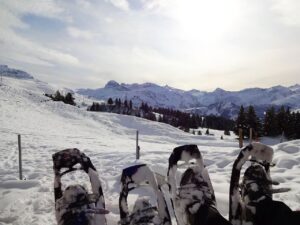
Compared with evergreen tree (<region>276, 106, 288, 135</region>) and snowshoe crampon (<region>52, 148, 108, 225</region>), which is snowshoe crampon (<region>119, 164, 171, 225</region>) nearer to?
snowshoe crampon (<region>52, 148, 108, 225</region>)

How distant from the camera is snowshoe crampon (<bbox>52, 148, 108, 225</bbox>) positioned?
3.41 m

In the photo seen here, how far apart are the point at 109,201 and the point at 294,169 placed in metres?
3.95

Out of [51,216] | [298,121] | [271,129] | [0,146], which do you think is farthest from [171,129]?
[51,216]

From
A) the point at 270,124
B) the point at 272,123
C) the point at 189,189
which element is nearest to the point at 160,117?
the point at 270,124

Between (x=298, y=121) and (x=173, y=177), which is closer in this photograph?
(x=173, y=177)

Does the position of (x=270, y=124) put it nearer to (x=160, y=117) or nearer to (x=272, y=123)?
(x=272, y=123)

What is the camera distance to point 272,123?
53531mm

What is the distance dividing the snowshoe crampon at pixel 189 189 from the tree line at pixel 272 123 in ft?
157

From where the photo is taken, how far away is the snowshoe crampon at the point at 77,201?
3414 millimetres

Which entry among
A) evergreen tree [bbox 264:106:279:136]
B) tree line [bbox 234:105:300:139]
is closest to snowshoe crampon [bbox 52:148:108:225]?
tree line [bbox 234:105:300:139]

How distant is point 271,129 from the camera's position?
177 feet

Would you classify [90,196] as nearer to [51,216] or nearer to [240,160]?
[51,216]

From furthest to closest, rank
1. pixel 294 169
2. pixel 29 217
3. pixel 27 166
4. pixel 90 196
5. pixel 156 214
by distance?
1. pixel 27 166
2. pixel 294 169
3. pixel 29 217
4. pixel 90 196
5. pixel 156 214

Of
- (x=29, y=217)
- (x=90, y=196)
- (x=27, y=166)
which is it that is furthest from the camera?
(x=27, y=166)
